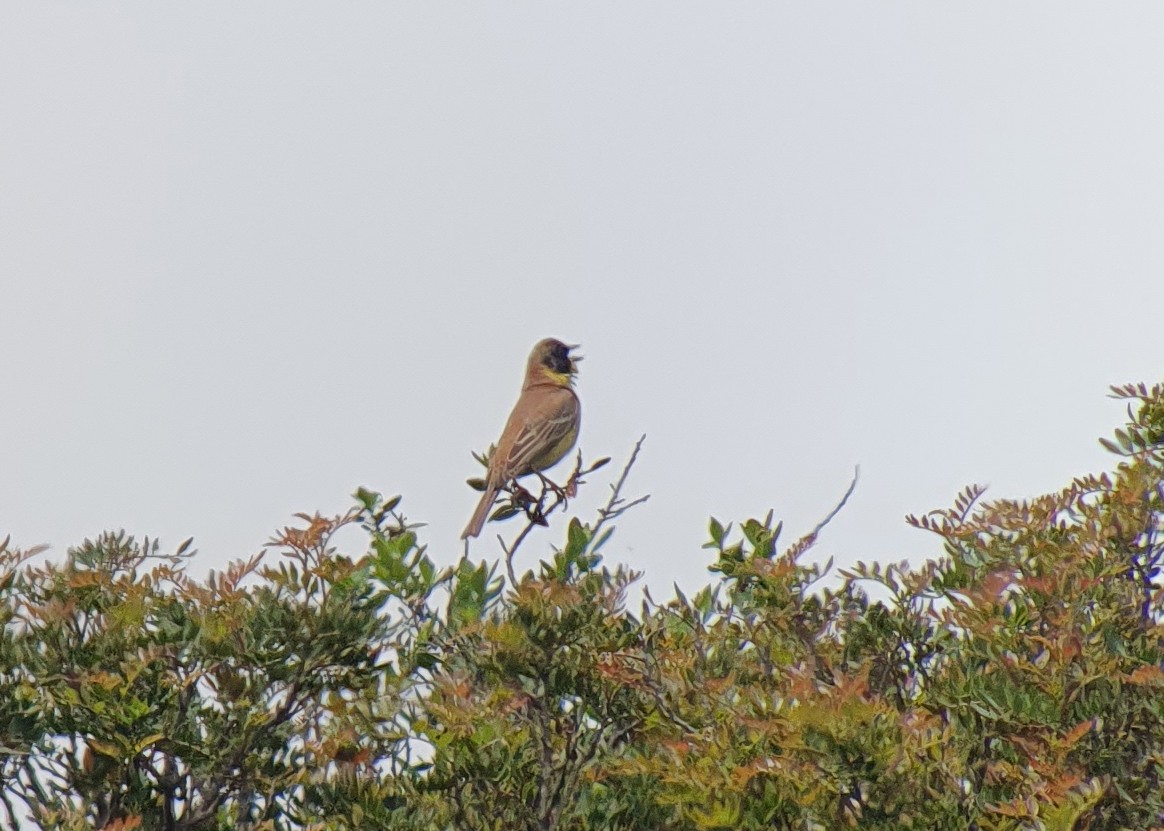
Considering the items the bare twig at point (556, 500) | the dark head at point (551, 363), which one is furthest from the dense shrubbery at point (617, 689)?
the dark head at point (551, 363)

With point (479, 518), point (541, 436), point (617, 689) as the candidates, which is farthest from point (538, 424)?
point (617, 689)

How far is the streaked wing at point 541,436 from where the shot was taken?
913 cm

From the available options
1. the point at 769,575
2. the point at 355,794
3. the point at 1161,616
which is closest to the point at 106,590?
the point at 355,794

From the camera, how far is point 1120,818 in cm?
A: 473

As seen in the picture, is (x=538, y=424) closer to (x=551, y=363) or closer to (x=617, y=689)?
(x=551, y=363)

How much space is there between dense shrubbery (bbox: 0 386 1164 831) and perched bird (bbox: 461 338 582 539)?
2.79 metres

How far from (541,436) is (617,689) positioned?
4729mm

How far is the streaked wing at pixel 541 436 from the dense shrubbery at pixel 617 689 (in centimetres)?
332

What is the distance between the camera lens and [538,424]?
9750 millimetres

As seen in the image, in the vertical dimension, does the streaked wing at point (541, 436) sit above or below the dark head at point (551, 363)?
below

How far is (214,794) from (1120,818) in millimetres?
2980

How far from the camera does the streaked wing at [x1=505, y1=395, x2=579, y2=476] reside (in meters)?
9.13

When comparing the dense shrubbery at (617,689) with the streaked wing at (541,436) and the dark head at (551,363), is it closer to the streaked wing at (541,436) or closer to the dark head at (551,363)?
the streaked wing at (541,436)

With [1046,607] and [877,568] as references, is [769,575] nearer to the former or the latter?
[877,568]
